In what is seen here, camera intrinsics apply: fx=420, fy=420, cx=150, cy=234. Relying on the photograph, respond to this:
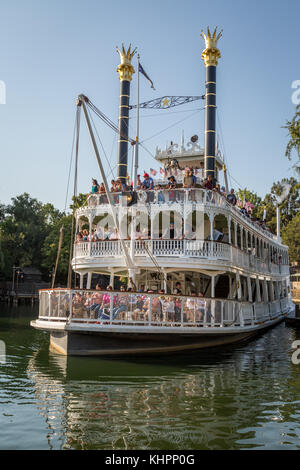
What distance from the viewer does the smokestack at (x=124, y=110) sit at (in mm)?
27125

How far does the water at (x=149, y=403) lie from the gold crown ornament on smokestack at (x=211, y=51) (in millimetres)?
18982

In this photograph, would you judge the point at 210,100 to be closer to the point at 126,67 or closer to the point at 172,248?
the point at 126,67

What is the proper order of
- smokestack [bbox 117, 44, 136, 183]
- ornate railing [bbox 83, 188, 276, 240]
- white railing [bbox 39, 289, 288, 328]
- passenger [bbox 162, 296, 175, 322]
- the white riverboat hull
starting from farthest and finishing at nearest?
smokestack [bbox 117, 44, 136, 183], ornate railing [bbox 83, 188, 276, 240], passenger [bbox 162, 296, 175, 322], white railing [bbox 39, 289, 288, 328], the white riverboat hull

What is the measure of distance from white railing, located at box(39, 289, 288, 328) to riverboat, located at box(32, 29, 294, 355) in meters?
0.03

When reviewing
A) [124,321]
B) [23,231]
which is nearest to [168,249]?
[124,321]

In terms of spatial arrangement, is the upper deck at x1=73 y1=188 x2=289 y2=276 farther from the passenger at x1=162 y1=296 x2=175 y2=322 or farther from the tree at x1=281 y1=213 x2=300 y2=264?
the tree at x1=281 y1=213 x2=300 y2=264

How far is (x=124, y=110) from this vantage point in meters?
27.3

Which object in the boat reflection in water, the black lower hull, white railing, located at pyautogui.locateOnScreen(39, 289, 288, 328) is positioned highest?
white railing, located at pyautogui.locateOnScreen(39, 289, 288, 328)

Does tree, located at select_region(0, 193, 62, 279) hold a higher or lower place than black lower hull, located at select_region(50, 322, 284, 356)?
higher

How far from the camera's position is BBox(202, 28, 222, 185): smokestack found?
82.5 ft

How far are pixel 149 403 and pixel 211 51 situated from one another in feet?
75.9

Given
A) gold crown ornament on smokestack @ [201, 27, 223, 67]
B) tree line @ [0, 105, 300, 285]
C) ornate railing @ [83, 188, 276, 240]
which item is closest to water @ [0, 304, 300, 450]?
ornate railing @ [83, 188, 276, 240]

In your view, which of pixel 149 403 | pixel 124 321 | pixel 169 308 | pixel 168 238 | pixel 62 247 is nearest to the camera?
pixel 149 403
